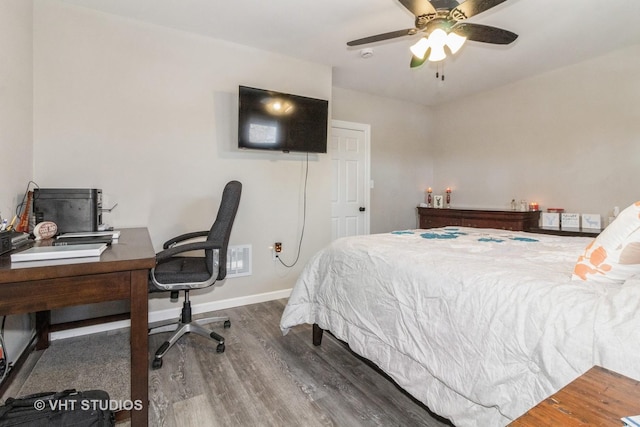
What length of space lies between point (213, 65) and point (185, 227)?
1.52 m

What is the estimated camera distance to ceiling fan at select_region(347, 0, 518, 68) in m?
1.79

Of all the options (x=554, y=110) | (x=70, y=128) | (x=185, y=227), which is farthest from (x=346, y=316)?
(x=554, y=110)

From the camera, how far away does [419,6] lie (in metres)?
1.82

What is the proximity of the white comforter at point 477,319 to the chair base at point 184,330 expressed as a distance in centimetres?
78

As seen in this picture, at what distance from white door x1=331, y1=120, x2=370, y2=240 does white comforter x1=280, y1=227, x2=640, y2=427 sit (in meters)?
2.14

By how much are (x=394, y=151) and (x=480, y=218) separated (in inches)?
62.0

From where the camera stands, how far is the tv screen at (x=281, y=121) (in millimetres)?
2928

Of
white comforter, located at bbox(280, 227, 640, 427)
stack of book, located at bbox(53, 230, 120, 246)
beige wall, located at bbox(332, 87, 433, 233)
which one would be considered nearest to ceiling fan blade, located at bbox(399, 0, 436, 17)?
white comforter, located at bbox(280, 227, 640, 427)

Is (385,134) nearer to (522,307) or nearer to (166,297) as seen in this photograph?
(166,297)

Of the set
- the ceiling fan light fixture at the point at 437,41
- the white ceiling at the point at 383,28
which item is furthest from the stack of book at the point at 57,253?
the ceiling fan light fixture at the point at 437,41

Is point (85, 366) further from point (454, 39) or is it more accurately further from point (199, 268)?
point (454, 39)

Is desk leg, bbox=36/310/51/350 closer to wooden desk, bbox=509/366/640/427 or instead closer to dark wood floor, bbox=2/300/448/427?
dark wood floor, bbox=2/300/448/427

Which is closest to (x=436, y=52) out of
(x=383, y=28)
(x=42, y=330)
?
(x=383, y=28)

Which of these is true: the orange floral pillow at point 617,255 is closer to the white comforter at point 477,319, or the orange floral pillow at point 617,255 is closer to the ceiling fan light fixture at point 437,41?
the white comforter at point 477,319
